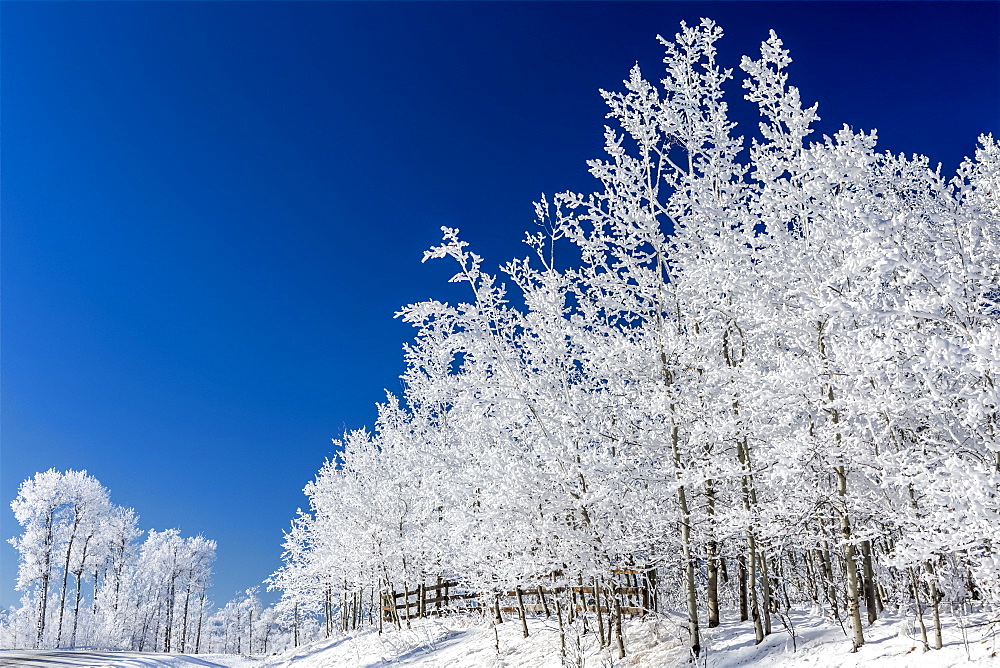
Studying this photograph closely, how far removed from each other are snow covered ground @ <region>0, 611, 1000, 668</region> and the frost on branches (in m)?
0.32

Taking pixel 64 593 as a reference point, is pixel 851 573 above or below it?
above

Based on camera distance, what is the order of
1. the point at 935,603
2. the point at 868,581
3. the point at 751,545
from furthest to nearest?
the point at 751,545 < the point at 868,581 < the point at 935,603

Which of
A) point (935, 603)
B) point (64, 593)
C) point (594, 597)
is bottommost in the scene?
point (64, 593)

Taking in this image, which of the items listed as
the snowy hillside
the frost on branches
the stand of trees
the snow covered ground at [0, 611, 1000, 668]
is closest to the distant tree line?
the stand of trees

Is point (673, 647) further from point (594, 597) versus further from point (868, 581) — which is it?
point (868, 581)

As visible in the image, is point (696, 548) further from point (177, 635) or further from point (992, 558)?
point (177, 635)

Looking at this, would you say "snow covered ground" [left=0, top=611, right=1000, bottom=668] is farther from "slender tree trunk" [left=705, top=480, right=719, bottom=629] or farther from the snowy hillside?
"slender tree trunk" [left=705, top=480, right=719, bottom=629]

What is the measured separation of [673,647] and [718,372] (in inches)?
203

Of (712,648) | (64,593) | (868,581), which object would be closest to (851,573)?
(868,581)

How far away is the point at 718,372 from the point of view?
9.28 metres

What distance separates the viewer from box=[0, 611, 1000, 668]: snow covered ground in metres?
7.78

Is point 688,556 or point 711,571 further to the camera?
point 711,571

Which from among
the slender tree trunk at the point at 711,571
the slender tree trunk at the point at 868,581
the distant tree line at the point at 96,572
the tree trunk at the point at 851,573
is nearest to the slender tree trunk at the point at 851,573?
the tree trunk at the point at 851,573

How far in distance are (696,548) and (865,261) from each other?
679cm
